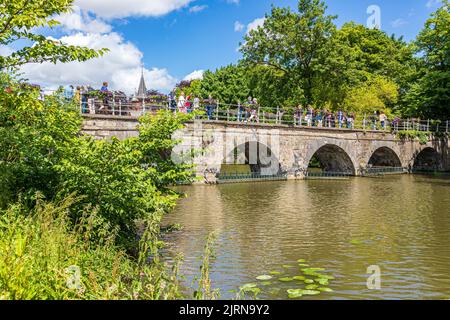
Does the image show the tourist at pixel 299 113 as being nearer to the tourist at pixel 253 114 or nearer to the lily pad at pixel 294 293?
the tourist at pixel 253 114

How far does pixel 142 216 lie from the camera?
7.92 meters

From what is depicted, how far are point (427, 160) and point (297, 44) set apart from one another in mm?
14774

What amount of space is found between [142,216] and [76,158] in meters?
1.57

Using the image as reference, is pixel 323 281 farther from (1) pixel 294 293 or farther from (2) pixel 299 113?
(2) pixel 299 113

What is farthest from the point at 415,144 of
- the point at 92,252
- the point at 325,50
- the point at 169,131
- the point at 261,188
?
the point at 92,252

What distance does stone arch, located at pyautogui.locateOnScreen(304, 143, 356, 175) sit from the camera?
27.5 metres

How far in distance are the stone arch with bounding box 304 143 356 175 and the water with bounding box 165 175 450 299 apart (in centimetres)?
944

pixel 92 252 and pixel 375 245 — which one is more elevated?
pixel 92 252

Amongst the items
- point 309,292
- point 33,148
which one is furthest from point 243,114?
point 309,292

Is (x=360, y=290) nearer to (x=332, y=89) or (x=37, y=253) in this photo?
(x=37, y=253)

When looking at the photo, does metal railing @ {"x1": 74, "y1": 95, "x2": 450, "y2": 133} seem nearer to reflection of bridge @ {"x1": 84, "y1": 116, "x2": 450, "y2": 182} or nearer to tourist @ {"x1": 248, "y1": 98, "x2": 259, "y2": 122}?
tourist @ {"x1": 248, "y1": 98, "x2": 259, "y2": 122}

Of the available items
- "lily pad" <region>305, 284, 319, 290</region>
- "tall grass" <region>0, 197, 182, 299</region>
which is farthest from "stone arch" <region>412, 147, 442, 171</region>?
"tall grass" <region>0, 197, 182, 299</region>

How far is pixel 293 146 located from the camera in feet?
81.0
